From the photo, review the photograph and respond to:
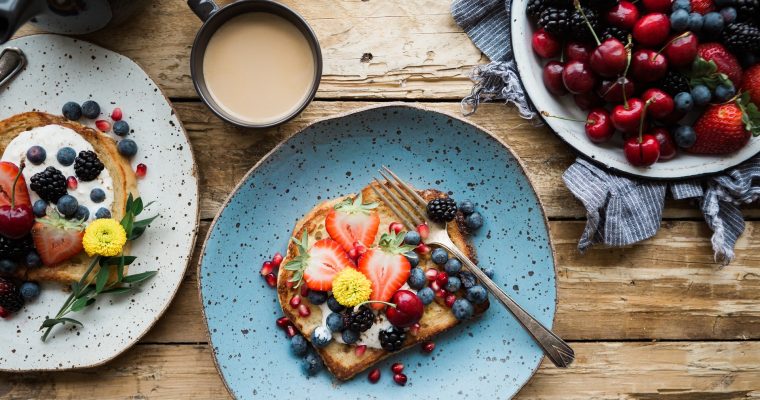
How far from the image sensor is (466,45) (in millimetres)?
1948

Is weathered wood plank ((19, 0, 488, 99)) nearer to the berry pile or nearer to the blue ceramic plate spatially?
the blue ceramic plate

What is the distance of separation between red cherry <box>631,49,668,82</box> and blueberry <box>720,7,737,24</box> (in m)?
0.19

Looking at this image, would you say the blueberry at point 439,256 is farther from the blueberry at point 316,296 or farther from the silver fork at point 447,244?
the blueberry at point 316,296

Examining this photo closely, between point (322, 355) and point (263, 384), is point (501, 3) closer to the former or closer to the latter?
point (322, 355)

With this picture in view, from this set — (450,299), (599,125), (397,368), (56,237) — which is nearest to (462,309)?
(450,299)

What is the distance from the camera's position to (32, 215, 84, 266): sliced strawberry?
177 cm

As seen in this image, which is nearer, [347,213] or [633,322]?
[347,213]

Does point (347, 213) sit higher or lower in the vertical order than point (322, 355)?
higher

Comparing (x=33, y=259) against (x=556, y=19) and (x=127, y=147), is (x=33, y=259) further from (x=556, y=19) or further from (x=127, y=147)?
(x=556, y=19)

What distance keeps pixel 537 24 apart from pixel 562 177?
1.45 feet

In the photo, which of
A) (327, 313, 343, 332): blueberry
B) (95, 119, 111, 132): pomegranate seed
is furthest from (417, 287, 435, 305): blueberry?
(95, 119, 111, 132): pomegranate seed

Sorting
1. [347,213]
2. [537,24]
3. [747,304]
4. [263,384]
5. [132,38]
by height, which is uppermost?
[537,24]

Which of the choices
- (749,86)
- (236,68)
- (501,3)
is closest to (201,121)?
(236,68)

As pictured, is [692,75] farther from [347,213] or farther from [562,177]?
[347,213]
